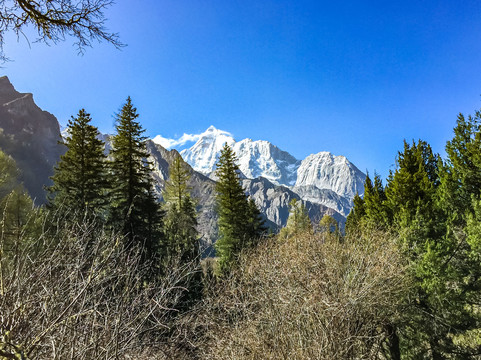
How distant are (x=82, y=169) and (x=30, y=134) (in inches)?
5614

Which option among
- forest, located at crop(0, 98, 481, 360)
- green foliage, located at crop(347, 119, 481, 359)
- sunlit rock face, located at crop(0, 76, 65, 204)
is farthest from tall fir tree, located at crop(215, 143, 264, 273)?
sunlit rock face, located at crop(0, 76, 65, 204)

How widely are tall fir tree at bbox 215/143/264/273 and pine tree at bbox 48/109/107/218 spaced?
932 centimetres

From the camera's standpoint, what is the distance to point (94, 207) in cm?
1523

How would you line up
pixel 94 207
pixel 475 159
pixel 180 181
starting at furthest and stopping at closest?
pixel 180 181 < pixel 94 207 < pixel 475 159

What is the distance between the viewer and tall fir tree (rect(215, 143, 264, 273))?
71.9 feet

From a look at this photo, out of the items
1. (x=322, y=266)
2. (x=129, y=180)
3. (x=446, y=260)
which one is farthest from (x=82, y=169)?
(x=446, y=260)

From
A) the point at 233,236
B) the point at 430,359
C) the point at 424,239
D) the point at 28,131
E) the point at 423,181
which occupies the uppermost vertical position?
the point at 28,131

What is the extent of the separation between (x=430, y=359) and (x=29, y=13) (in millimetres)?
18147

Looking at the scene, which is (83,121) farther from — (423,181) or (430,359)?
(430,359)

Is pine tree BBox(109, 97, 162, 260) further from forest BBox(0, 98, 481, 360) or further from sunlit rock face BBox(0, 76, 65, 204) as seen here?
sunlit rock face BBox(0, 76, 65, 204)

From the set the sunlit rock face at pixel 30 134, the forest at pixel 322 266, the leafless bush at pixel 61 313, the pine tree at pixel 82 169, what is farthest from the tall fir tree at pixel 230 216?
the sunlit rock face at pixel 30 134

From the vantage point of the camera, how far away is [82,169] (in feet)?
50.3

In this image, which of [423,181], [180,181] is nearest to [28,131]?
[180,181]

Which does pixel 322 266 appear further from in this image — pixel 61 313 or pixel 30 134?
pixel 30 134
